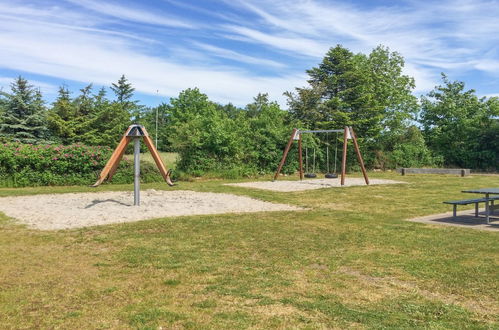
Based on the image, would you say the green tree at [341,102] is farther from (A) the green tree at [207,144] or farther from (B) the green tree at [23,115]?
(B) the green tree at [23,115]

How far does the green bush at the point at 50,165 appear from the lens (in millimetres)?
14812

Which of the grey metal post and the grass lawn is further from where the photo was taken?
the grey metal post

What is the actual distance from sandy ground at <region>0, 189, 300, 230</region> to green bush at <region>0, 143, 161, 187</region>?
127 inches

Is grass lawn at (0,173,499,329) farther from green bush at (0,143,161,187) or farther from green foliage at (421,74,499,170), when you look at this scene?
green foliage at (421,74,499,170)

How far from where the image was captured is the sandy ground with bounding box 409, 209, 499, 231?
798 centimetres

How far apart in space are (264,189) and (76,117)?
78.7 feet

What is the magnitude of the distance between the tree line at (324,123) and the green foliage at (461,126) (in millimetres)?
72

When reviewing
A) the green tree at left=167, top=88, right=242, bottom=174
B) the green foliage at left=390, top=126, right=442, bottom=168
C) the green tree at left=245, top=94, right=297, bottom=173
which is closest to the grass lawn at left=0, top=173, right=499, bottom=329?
the green tree at left=167, top=88, right=242, bottom=174

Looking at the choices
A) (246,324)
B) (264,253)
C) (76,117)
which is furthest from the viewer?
(76,117)

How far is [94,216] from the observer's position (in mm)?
8750

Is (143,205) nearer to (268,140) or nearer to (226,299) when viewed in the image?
(226,299)

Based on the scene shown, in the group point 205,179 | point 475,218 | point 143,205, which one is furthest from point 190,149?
point 475,218

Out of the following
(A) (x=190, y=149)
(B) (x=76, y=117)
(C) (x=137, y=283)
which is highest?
(B) (x=76, y=117)

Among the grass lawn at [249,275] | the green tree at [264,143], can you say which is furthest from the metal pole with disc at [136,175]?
the green tree at [264,143]
